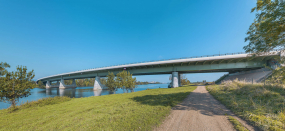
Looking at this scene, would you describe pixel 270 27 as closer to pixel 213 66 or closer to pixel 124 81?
pixel 124 81

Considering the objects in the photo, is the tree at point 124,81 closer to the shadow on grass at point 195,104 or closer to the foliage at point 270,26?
the shadow on grass at point 195,104

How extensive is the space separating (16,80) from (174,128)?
1619 cm

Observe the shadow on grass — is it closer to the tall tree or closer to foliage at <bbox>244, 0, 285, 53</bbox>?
foliage at <bbox>244, 0, 285, 53</bbox>

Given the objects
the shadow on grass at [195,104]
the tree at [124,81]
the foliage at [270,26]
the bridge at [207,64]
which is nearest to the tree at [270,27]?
the foliage at [270,26]

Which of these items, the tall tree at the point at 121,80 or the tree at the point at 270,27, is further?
the tall tree at the point at 121,80

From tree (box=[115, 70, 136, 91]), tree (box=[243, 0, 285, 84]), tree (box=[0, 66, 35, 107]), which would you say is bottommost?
tree (box=[115, 70, 136, 91])

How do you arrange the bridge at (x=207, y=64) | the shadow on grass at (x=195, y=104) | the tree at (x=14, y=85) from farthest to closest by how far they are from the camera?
1. the bridge at (x=207, y=64)
2. the tree at (x=14, y=85)
3. the shadow on grass at (x=195, y=104)

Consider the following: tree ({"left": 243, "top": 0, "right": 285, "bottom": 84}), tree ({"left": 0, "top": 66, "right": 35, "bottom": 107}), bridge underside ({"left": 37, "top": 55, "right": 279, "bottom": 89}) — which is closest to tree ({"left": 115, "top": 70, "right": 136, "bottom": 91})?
bridge underside ({"left": 37, "top": 55, "right": 279, "bottom": 89})

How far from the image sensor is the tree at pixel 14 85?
10202mm

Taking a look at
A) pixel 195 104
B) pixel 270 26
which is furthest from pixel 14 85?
pixel 270 26

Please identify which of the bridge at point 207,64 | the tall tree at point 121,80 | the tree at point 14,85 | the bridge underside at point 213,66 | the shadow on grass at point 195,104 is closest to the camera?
the shadow on grass at point 195,104

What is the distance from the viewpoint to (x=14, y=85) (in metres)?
10.6

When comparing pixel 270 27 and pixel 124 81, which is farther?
pixel 124 81

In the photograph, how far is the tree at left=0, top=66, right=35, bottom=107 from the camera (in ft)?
33.5
